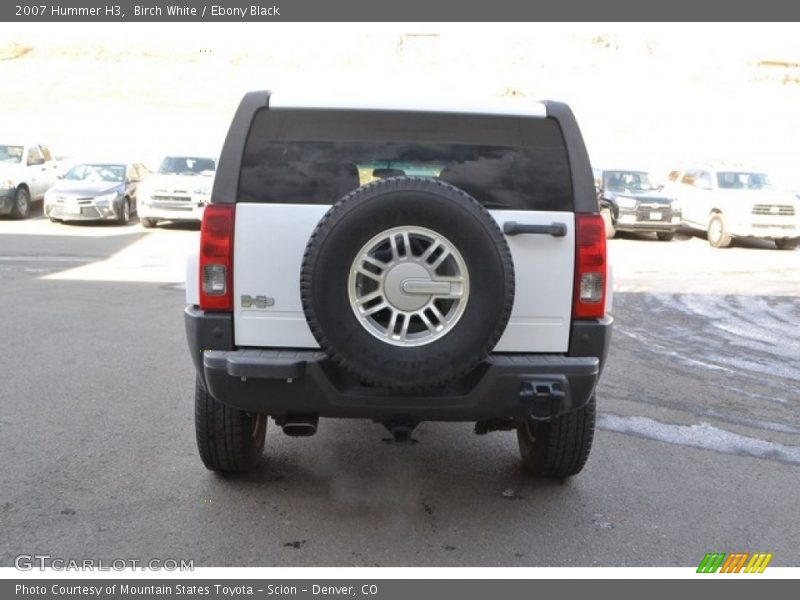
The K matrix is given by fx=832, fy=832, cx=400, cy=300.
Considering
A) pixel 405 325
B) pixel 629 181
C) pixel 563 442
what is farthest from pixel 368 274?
pixel 629 181

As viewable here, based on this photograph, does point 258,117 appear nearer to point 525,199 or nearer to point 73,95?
point 525,199

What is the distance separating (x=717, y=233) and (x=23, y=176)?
16.2 meters

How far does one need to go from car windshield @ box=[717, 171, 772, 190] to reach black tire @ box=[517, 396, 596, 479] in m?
16.4

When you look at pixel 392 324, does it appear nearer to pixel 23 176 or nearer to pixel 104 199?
pixel 104 199

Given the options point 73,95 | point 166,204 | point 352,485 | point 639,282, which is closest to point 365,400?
point 352,485

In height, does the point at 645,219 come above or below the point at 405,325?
below

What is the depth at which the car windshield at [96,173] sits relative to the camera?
64.5 ft

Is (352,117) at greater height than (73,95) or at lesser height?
lesser

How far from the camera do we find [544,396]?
3.68 m

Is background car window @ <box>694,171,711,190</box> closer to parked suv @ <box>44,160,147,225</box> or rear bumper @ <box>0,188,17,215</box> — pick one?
parked suv @ <box>44,160,147,225</box>

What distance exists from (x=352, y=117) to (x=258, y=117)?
0.45 meters

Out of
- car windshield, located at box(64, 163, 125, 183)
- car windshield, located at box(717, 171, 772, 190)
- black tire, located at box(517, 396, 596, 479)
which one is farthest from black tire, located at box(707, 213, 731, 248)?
black tire, located at box(517, 396, 596, 479)

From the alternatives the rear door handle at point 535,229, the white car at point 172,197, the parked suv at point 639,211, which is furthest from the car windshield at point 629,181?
the rear door handle at point 535,229

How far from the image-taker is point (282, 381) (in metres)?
3.71
